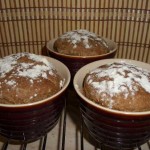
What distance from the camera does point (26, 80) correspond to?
679 mm

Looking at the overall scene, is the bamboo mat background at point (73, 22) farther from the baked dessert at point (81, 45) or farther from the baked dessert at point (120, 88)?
the baked dessert at point (120, 88)

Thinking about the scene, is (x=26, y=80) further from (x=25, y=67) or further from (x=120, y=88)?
(x=120, y=88)

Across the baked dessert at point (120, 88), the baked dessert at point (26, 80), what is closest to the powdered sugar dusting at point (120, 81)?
the baked dessert at point (120, 88)

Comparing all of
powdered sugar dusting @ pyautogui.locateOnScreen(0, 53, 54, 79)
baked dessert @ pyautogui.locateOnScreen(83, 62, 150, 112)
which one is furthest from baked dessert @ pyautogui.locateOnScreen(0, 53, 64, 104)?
baked dessert @ pyautogui.locateOnScreen(83, 62, 150, 112)

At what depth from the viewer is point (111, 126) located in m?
0.61

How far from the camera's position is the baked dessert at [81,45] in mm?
893

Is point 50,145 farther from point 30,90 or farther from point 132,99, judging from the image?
point 132,99

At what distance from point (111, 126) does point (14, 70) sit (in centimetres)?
37

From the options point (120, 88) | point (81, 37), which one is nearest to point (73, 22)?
point (81, 37)

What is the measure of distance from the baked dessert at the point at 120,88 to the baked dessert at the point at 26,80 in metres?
0.12

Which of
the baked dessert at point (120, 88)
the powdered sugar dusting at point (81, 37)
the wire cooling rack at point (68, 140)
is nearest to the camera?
the baked dessert at point (120, 88)

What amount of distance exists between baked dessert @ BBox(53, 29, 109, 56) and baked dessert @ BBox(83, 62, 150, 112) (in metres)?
0.17

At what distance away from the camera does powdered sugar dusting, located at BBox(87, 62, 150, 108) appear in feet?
2.10

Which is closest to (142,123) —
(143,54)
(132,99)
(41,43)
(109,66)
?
(132,99)
